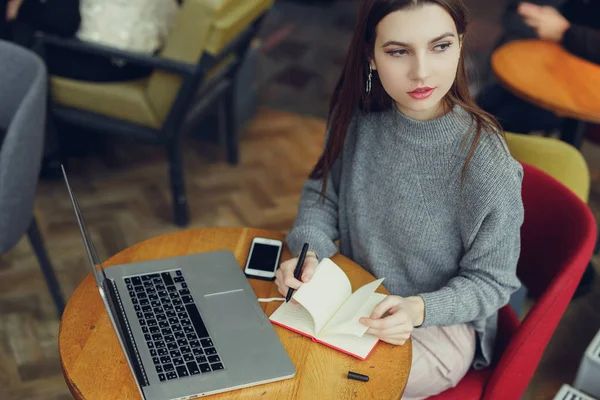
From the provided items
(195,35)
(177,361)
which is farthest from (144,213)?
(177,361)

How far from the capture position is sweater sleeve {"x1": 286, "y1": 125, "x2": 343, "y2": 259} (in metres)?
1.49

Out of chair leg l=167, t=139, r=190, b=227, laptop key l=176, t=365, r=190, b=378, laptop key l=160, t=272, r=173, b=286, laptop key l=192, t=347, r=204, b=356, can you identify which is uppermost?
laptop key l=160, t=272, r=173, b=286

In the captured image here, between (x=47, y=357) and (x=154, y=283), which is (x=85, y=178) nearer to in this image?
(x=47, y=357)

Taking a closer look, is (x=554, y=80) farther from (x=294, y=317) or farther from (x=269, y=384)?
(x=269, y=384)

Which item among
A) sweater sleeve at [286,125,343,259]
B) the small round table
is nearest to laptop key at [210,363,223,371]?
sweater sleeve at [286,125,343,259]

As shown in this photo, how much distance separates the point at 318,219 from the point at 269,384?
1.64ft

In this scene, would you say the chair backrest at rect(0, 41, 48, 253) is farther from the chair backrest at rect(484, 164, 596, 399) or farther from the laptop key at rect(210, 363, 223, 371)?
the chair backrest at rect(484, 164, 596, 399)

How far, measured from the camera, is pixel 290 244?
150 centimetres

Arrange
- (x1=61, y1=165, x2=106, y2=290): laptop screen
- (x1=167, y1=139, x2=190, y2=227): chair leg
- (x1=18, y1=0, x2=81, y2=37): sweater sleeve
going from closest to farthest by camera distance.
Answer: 1. (x1=61, y1=165, x2=106, y2=290): laptop screen
2. (x1=18, y1=0, x2=81, y2=37): sweater sleeve
3. (x1=167, y1=139, x2=190, y2=227): chair leg

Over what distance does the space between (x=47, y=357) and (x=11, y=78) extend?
0.89 metres

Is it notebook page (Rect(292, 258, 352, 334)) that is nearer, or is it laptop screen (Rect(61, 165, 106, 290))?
laptop screen (Rect(61, 165, 106, 290))

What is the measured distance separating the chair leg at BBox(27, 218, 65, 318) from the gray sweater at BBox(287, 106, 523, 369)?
38.0 inches

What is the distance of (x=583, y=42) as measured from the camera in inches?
104

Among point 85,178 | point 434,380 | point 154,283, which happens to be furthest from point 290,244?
point 85,178
